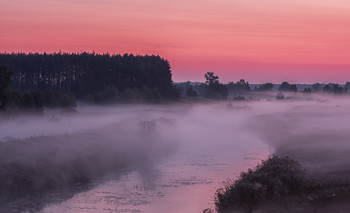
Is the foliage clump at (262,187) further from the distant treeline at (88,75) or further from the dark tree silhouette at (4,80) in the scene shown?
the distant treeline at (88,75)

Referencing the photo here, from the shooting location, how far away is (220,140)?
278 feet

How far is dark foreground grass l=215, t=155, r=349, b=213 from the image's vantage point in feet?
102

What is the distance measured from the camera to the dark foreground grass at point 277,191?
31.1 m

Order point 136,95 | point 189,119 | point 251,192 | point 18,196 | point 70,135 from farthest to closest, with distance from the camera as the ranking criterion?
point 136,95 → point 189,119 → point 70,135 → point 18,196 → point 251,192

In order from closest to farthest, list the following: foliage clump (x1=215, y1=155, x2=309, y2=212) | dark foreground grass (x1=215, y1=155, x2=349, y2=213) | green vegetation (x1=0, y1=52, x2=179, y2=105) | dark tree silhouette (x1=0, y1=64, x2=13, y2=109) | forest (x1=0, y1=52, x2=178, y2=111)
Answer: dark foreground grass (x1=215, y1=155, x2=349, y2=213) → foliage clump (x1=215, y1=155, x2=309, y2=212) → dark tree silhouette (x1=0, y1=64, x2=13, y2=109) → forest (x1=0, y1=52, x2=178, y2=111) → green vegetation (x1=0, y1=52, x2=179, y2=105)

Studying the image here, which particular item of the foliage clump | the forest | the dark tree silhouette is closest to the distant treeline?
the forest

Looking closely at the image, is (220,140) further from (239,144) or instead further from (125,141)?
(125,141)

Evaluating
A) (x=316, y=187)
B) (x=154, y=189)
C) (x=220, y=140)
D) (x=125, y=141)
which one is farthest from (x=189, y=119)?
(x=316, y=187)

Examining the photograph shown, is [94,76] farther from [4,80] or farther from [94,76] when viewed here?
[4,80]

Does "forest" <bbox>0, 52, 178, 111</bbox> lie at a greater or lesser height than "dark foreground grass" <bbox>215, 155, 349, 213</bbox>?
greater

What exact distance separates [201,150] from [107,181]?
2386 centimetres

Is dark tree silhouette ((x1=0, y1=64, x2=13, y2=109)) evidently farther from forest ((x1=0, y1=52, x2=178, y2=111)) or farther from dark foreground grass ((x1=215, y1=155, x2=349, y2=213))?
forest ((x1=0, y1=52, x2=178, y2=111))

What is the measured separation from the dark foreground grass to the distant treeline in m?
112

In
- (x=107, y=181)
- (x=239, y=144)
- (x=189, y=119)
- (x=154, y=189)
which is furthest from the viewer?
(x=189, y=119)
